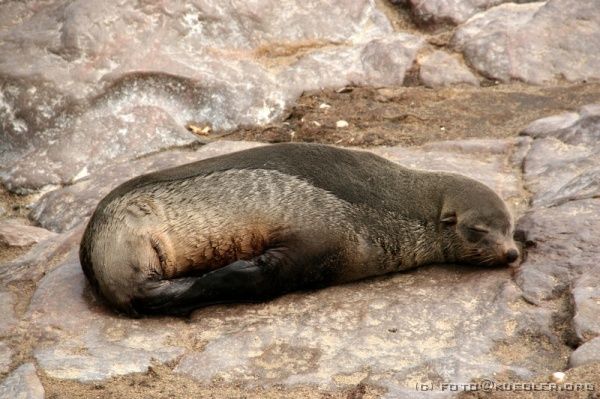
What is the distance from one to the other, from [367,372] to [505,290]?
1125 millimetres

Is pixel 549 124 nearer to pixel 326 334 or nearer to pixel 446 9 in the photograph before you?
pixel 446 9

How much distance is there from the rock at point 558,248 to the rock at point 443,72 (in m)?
2.66

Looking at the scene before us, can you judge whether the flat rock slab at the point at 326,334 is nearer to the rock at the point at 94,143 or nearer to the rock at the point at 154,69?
the rock at the point at 94,143

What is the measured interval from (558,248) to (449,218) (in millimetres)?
691

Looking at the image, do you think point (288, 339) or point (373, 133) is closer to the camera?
point (288, 339)

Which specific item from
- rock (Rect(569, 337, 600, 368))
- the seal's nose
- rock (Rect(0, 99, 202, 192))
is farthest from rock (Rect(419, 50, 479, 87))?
rock (Rect(569, 337, 600, 368))

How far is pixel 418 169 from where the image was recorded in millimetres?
6676

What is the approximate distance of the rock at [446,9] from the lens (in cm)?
891

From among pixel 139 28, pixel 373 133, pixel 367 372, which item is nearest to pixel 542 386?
pixel 367 372

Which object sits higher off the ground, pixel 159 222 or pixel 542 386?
pixel 159 222

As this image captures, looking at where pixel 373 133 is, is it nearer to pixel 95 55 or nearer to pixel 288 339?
pixel 95 55

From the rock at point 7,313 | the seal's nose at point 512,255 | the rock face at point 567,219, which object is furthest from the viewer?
the seal's nose at point 512,255

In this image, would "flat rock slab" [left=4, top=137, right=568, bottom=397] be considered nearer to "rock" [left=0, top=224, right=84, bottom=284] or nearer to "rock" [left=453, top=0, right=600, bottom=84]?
"rock" [left=0, top=224, right=84, bottom=284]

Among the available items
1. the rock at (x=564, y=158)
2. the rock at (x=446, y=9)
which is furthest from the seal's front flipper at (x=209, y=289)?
the rock at (x=446, y=9)
